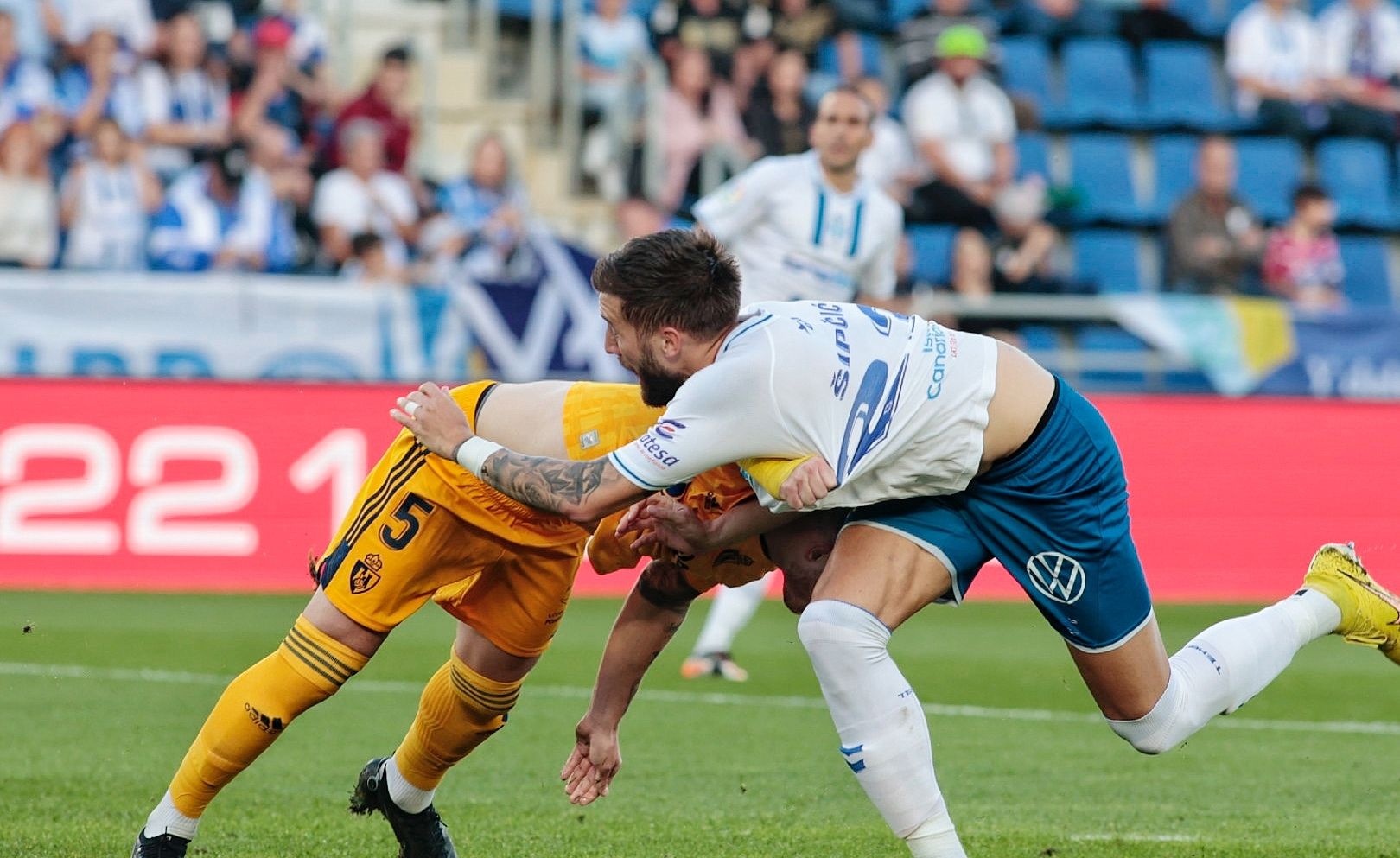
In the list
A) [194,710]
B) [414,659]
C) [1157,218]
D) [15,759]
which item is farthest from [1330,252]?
[15,759]

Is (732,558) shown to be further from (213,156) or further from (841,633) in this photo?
(213,156)

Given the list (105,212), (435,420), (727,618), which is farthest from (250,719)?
(105,212)

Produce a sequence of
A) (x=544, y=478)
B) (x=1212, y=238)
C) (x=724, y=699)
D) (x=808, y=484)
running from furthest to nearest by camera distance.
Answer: (x=1212, y=238)
(x=724, y=699)
(x=544, y=478)
(x=808, y=484)

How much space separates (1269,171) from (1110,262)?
8.45 feet

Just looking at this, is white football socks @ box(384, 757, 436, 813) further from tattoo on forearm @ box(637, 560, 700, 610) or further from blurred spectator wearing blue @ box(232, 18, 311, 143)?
blurred spectator wearing blue @ box(232, 18, 311, 143)

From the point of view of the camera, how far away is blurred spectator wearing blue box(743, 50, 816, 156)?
17.0m

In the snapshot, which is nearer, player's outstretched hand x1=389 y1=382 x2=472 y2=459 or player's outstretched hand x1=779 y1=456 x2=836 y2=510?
player's outstretched hand x1=779 y1=456 x2=836 y2=510

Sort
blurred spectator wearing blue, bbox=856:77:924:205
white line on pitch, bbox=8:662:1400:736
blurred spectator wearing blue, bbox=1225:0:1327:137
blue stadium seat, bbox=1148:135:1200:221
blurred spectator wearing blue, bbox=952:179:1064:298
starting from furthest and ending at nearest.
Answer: blurred spectator wearing blue, bbox=1225:0:1327:137 < blue stadium seat, bbox=1148:135:1200:221 < blurred spectator wearing blue, bbox=856:77:924:205 < blurred spectator wearing blue, bbox=952:179:1064:298 < white line on pitch, bbox=8:662:1400:736

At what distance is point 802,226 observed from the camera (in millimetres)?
10102

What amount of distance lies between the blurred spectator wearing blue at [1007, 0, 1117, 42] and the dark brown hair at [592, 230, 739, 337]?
15.6 meters

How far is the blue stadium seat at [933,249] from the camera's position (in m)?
17.2

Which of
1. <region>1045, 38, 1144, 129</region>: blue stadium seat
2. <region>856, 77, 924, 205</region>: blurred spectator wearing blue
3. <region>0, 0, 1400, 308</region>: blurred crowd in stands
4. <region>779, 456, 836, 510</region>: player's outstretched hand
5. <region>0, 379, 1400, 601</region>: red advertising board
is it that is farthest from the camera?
<region>1045, 38, 1144, 129</region>: blue stadium seat

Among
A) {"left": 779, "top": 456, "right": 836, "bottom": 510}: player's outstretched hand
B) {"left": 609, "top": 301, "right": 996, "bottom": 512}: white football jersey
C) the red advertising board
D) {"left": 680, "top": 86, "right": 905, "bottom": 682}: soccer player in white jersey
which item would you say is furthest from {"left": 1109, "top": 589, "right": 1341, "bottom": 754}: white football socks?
the red advertising board

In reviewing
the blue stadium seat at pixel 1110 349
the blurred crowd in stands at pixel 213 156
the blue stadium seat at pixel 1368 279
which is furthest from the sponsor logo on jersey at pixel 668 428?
the blue stadium seat at pixel 1368 279
